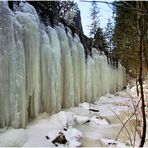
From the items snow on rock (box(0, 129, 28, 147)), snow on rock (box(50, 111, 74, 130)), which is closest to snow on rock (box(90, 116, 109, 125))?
snow on rock (box(50, 111, 74, 130))

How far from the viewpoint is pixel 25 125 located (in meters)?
5.45

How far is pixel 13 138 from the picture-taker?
15.0 feet

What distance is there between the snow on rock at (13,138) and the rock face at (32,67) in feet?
0.70

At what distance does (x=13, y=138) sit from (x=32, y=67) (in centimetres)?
177

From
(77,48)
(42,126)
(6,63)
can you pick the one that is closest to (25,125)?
(42,126)

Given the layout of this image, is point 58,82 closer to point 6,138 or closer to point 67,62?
point 67,62

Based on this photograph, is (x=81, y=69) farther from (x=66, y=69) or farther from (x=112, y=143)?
(x=112, y=143)

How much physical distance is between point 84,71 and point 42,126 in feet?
15.4

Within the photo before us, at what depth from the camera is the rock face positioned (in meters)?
4.95

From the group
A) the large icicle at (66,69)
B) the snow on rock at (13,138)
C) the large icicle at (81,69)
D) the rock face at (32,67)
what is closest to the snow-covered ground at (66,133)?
the snow on rock at (13,138)

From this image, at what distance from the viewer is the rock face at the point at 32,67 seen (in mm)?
4949

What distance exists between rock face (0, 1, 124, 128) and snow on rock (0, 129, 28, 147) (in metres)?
0.21

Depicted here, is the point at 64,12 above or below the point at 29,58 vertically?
above

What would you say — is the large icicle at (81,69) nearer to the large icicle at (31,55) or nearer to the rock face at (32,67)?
the rock face at (32,67)
